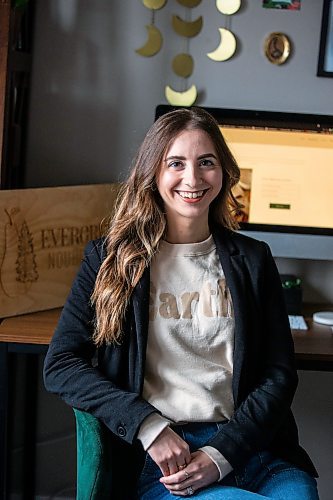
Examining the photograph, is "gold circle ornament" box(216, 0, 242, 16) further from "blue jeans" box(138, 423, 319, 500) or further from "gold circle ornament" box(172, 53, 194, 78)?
"blue jeans" box(138, 423, 319, 500)

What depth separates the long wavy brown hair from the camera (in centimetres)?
172

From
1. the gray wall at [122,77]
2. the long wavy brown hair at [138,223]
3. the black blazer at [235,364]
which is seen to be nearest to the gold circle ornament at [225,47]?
the gray wall at [122,77]

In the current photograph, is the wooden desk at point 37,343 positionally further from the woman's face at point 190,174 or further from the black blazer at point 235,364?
the woman's face at point 190,174

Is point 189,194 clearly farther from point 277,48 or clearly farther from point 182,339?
point 277,48

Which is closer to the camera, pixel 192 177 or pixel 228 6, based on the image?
pixel 192 177

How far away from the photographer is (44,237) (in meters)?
2.17

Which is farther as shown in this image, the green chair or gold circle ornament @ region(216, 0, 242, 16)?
gold circle ornament @ region(216, 0, 242, 16)

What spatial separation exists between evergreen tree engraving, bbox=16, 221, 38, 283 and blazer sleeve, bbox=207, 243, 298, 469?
0.60 meters


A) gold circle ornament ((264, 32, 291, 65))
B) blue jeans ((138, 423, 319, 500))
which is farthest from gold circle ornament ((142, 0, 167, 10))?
blue jeans ((138, 423, 319, 500))

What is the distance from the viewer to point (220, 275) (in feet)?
5.86

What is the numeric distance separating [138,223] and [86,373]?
32 centimetres


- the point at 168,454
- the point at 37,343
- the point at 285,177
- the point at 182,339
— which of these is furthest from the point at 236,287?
the point at 285,177

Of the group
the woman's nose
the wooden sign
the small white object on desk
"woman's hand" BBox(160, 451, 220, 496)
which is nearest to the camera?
"woman's hand" BBox(160, 451, 220, 496)

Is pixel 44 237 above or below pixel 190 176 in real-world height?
below
